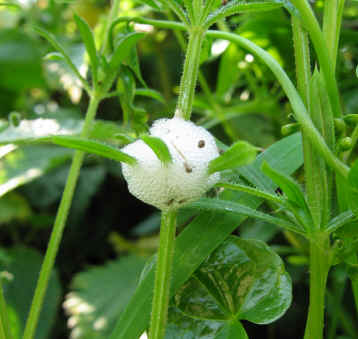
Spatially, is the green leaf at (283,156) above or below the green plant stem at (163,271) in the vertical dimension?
above

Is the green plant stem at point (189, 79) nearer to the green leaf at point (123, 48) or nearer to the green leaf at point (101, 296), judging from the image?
the green leaf at point (123, 48)

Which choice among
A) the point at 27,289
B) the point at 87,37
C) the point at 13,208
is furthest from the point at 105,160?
the point at 87,37

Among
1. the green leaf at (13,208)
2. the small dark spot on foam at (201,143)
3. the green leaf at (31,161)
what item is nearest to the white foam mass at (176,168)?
the small dark spot on foam at (201,143)

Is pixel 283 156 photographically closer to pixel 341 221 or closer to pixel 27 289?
pixel 341 221

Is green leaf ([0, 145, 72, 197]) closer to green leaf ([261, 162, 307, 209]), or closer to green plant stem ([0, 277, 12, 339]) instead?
green plant stem ([0, 277, 12, 339])

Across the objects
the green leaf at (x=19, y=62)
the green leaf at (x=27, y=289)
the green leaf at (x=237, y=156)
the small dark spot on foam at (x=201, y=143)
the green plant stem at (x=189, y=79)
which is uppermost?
the green leaf at (x=19, y=62)

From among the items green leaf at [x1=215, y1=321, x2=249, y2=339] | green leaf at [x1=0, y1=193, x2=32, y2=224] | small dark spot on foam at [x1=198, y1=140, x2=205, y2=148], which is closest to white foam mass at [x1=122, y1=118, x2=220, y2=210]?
small dark spot on foam at [x1=198, y1=140, x2=205, y2=148]
